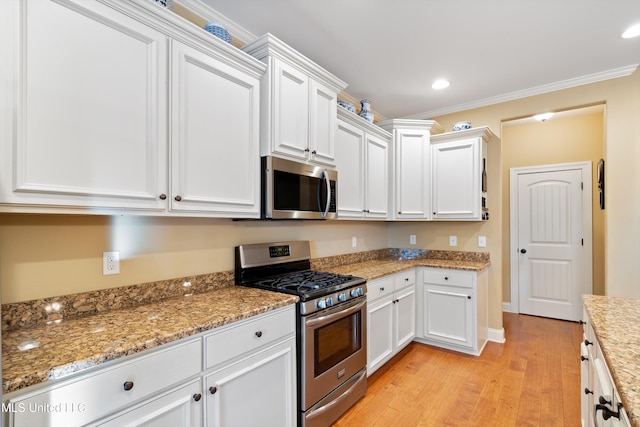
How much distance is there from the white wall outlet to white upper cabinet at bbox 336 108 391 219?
164 centimetres

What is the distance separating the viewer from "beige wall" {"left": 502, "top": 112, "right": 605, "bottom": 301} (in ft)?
12.8

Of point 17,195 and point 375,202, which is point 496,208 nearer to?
point 375,202

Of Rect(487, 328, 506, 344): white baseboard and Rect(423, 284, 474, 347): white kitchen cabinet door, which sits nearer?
Rect(423, 284, 474, 347): white kitchen cabinet door

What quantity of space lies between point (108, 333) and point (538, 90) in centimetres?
403

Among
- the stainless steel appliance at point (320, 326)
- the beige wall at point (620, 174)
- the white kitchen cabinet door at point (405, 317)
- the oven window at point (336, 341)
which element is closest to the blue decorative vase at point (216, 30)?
the stainless steel appliance at point (320, 326)

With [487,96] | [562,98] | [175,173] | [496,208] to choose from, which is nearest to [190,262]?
[175,173]

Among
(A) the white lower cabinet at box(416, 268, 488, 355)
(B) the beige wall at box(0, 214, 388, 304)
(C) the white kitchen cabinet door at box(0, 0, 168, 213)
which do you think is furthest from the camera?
(A) the white lower cabinet at box(416, 268, 488, 355)

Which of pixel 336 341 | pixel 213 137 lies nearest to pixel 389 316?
pixel 336 341

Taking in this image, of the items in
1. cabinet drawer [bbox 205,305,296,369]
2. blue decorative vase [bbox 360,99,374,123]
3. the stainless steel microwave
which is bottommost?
cabinet drawer [bbox 205,305,296,369]

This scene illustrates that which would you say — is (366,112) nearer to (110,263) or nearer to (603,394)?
(110,263)

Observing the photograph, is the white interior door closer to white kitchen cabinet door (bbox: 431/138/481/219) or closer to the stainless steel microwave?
white kitchen cabinet door (bbox: 431/138/481/219)

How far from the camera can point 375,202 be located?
3.13 metres

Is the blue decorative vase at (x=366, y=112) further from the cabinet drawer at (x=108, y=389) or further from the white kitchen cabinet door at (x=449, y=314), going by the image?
the cabinet drawer at (x=108, y=389)

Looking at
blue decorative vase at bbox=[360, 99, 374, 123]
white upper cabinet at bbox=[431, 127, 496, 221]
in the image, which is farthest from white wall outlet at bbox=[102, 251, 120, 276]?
white upper cabinet at bbox=[431, 127, 496, 221]
